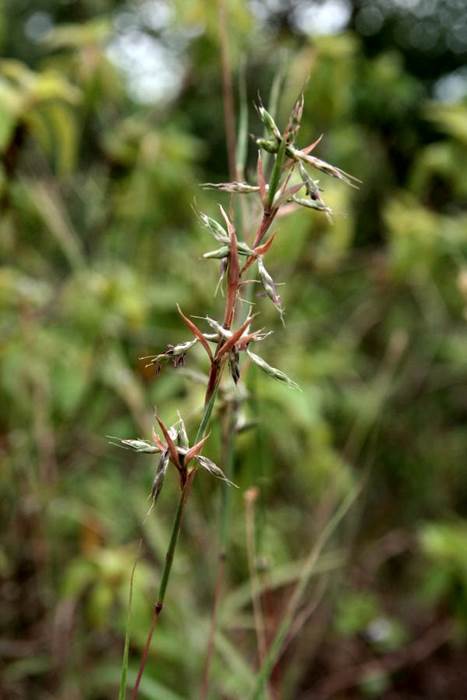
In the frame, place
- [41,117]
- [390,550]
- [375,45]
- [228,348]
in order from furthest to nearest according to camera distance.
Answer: [375,45], [390,550], [41,117], [228,348]

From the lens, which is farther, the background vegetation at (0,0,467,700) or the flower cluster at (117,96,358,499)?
the background vegetation at (0,0,467,700)

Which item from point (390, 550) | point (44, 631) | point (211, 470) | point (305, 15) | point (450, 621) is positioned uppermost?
point (211, 470)

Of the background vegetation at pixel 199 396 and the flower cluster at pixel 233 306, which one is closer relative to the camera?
the flower cluster at pixel 233 306

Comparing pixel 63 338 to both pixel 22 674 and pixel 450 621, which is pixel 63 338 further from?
pixel 450 621

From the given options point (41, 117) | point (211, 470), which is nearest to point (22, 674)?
point (41, 117)

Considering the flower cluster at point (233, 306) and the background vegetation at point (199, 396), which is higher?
the flower cluster at point (233, 306)

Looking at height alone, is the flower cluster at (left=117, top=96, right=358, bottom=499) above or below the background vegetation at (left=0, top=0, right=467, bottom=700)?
above

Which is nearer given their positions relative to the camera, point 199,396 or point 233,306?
point 233,306

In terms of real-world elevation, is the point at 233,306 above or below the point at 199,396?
above
